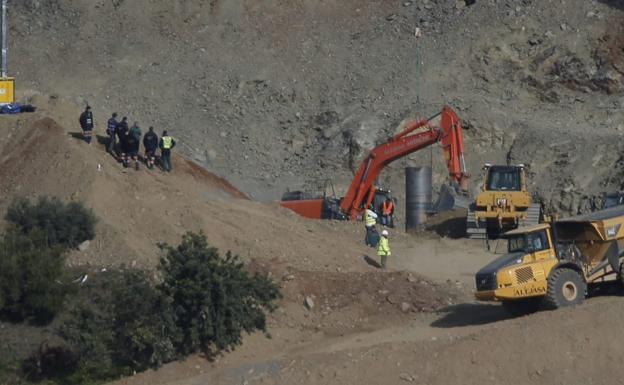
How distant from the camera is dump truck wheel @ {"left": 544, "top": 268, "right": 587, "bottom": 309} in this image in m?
25.0

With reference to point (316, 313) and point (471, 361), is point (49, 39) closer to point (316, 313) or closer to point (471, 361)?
point (316, 313)

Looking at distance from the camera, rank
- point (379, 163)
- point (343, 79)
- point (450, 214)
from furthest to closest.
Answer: point (343, 79), point (450, 214), point (379, 163)

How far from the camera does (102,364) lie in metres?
27.1

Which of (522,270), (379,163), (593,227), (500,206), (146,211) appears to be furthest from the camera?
(379,163)

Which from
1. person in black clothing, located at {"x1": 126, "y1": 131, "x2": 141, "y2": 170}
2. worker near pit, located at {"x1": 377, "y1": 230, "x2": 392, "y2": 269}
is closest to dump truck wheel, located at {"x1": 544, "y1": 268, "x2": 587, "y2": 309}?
worker near pit, located at {"x1": 377, "y1": 230, "x2": 392, "y2": 269}

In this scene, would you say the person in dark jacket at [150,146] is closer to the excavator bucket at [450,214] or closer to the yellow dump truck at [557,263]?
the excavator bucket at [450,214]

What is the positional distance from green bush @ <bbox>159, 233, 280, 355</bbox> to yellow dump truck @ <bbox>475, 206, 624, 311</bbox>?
4.91 metres

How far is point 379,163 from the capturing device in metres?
40.2

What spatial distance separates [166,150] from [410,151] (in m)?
7.37

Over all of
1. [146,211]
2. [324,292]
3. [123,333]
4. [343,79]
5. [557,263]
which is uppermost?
[343,79]

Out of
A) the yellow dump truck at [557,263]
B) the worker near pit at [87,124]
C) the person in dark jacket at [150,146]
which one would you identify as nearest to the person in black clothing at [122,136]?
the person in dark jacket at [150,146]

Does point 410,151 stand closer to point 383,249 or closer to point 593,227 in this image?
point 383,249

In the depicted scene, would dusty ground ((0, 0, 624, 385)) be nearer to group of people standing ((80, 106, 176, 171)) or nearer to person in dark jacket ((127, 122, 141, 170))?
group of people standing ((80, 106, 176, 171))

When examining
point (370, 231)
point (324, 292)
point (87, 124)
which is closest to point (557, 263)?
point (324, 292)
